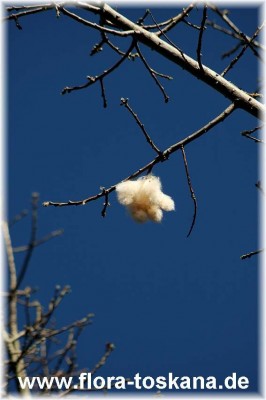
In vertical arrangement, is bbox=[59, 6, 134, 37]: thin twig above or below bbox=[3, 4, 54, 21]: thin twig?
below

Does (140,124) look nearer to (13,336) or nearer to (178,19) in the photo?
(178,19)

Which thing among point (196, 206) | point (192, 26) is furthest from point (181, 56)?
point (196, 206)

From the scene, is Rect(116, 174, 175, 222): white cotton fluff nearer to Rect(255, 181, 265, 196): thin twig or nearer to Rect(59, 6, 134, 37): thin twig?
Rect(255, 181, 265, 196): thin twig

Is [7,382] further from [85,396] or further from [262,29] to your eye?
[262,29]

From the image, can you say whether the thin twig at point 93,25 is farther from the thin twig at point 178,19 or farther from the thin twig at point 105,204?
the thin twig at point 105,204

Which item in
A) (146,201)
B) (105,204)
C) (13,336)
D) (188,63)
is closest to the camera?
(188,63)

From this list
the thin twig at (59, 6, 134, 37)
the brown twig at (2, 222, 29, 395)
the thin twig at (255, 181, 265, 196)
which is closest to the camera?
the thin twig at (59, 6, 134, 37)

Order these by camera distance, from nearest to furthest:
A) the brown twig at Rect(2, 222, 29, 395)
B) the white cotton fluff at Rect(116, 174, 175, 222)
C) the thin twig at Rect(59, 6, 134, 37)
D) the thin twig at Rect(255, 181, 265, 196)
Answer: the thin twig at Rect(59, 6, 134, 37), the thin twig at Rect(255, 181, 265, 196), the white cotton fluff at Rect(116, 174, 175, 222), the brown twig at Rect(2, 222, 29, 395)

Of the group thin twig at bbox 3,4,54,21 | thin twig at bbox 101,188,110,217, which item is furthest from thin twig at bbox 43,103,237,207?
thin twig at bbox 3,4,54,21

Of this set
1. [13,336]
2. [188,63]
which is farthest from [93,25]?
[13,336]
